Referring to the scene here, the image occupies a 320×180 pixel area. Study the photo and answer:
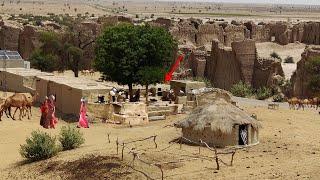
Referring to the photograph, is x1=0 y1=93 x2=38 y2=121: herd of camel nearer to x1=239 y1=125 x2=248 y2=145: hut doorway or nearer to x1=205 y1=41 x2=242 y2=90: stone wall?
x1=239 y1=125 x2=248 y2=145: hut doorway

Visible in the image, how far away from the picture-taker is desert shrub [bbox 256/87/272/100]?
38750 millimetres

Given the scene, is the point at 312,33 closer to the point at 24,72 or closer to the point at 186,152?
the point at 24,72

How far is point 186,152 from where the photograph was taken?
765 inches

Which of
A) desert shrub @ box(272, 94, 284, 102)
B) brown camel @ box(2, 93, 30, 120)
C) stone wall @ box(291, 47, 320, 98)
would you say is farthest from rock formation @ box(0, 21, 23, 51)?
stone wall @ box(291, 47, 320, 98)

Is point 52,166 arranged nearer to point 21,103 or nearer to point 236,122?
point 236,122

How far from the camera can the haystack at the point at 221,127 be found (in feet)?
67.8

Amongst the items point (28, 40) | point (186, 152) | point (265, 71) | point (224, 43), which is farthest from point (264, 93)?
point (28, 40)

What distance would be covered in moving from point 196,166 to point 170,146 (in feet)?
10.7

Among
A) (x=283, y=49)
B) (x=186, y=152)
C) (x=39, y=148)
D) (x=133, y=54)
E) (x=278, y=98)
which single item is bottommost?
(x=278, y=98)

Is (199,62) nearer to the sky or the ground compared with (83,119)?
nearer to the sky

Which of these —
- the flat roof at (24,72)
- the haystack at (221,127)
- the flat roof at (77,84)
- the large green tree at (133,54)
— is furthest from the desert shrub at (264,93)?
the haystack at (221,127)

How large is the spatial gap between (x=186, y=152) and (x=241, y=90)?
20825mm

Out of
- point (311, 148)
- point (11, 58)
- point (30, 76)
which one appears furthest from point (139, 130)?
point (11, 58)

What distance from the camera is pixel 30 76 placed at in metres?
35.1
